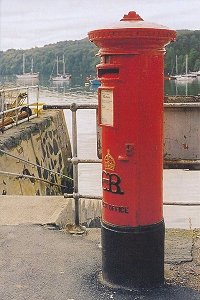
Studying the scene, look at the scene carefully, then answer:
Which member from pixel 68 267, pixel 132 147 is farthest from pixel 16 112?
pixel 132 147

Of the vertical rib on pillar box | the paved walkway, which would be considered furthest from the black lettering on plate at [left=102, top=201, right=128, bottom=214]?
the paved walkway

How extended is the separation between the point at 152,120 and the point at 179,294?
119cm

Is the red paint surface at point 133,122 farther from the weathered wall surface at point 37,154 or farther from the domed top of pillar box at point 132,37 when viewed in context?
the weathered wall surface at point 37,154

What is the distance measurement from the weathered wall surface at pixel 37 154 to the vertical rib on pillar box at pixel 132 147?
21.2ft

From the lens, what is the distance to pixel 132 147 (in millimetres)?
3498

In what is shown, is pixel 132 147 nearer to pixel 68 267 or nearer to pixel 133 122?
pixel 133 122

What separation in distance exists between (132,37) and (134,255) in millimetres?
1444

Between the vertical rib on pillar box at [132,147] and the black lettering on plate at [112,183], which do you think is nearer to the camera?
the vertical rib on pillar box at [132,147]

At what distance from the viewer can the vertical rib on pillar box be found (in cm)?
342

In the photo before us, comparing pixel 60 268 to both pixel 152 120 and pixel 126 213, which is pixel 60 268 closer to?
pixel 126 213

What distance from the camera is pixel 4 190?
33.1ft

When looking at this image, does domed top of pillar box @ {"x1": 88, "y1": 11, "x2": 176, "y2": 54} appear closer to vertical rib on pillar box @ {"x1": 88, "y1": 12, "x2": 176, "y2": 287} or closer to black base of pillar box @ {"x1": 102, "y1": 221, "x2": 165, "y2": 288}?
vertical rib on pillar box @ {"x1": 88, "y1": 12, "x2": 176, "y2": 287}

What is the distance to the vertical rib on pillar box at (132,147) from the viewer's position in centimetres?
342

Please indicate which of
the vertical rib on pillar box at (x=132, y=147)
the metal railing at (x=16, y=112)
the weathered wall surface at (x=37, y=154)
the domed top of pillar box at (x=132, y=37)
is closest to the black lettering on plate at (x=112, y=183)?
the vertical rib on pillar box at (x=132, y=147)
